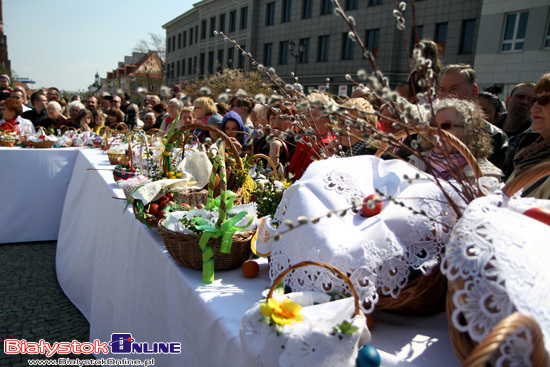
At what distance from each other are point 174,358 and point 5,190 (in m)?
4.20

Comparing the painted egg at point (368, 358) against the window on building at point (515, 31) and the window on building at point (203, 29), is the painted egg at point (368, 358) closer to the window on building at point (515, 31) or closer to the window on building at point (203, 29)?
Answer: the window on building at point (515, 31)

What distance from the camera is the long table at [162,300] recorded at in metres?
1.04

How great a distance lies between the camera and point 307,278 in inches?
40.5

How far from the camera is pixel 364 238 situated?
0.99 m

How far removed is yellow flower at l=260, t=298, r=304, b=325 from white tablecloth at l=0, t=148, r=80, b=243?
15.6ft

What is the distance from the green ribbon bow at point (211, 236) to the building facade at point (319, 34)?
33.5 feet

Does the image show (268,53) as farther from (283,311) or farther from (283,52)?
(283,311)

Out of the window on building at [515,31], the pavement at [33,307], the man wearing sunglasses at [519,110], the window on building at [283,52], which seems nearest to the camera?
the pavement at [33,307]

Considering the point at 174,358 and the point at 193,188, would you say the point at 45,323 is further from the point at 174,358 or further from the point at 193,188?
the point at 174,358

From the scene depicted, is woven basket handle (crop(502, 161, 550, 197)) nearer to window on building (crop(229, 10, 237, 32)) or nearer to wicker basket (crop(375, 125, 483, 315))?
wicker basket (crop(375, 125, 483, 315))

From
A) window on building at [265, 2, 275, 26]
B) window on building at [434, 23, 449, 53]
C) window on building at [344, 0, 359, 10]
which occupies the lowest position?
window on building at [434, 23, 449, 53]

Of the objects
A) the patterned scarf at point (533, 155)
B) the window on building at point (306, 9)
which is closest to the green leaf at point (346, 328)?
the patterned scarf at point (533, 155)

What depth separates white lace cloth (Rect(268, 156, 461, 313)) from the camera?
0.96m

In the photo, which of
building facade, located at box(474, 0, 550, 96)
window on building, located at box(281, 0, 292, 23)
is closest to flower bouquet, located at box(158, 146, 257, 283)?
building facade, located at box(474, 0, 550, 96)
